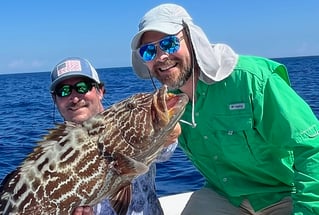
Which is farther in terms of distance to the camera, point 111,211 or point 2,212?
point 111,211

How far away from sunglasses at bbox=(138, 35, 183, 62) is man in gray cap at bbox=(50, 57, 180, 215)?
81 cm

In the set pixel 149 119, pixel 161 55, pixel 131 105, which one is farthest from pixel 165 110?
pixel 161 55

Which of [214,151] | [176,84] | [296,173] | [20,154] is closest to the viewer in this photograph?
[296,173]

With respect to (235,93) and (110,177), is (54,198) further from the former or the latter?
(235,93)

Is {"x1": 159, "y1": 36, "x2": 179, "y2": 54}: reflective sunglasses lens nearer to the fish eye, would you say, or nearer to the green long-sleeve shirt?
the green long-sleeve shirt

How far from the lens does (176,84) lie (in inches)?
174

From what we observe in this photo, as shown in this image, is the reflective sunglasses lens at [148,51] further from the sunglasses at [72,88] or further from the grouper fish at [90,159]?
the sunglasses at [72,88]

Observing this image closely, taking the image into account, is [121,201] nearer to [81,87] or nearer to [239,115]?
[239,115]

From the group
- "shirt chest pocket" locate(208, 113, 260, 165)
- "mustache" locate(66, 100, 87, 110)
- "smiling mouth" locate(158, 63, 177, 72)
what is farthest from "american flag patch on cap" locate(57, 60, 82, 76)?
"shirt chest pocket" locate(208, 113, 260, 165)

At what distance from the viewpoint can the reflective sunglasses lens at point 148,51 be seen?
439 centimetres

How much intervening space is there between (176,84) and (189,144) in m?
0.83

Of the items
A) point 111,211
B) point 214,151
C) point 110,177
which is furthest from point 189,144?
point 110,177

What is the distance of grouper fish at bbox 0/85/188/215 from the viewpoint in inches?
145

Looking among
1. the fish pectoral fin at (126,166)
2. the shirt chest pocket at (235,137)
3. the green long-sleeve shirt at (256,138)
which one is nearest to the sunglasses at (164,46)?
the green long-sleeve shirt at (256,138)
